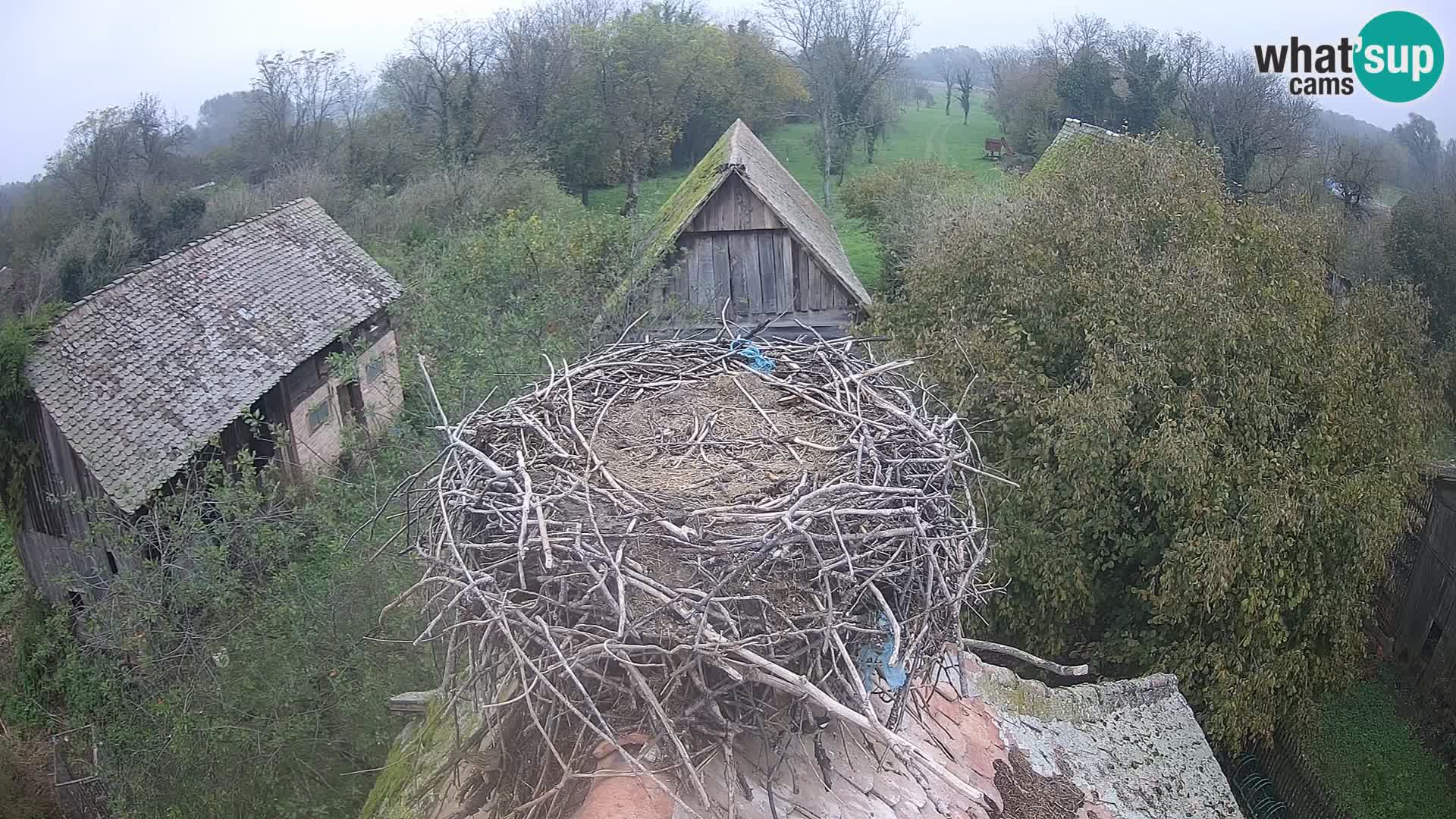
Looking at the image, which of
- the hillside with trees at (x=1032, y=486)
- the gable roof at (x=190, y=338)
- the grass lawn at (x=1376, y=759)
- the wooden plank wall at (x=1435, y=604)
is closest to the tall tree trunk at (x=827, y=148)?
the hillside with trees at (x=1032, y=486)

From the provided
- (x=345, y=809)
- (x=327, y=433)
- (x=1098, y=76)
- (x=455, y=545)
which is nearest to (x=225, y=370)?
(x=327, y=433)

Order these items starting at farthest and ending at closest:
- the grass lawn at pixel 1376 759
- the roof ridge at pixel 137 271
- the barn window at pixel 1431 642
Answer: the roof ridge at pixel 137 271 < the barn window at pixel 1431 642 < the grass lawn at pixel 1376 759

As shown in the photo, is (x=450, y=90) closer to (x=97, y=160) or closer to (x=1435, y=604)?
(x=97, y=160)

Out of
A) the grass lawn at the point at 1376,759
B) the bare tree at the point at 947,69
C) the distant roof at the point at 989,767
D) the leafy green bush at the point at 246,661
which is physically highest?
the bare tree at the point at 947,69

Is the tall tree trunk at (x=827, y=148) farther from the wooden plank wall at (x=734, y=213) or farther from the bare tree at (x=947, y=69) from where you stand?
the bare tree at (x=947, y=69)

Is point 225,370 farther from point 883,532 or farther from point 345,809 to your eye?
point 883,532
